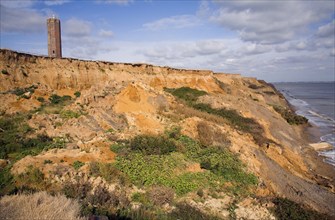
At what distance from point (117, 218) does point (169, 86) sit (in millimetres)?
32259

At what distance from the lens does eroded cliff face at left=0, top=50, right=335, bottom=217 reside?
12664 millimetres

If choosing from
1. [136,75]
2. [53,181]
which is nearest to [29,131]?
[53,181]

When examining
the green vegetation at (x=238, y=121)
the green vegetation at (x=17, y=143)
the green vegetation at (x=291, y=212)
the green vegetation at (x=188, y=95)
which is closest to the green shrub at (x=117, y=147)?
the green vegetation at (x=17, y=143)

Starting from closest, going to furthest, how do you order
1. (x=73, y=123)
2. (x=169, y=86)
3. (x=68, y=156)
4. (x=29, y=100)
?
1. (x=68, y=156)
2. (x=73, y=123)
3. (x=29, y=100)
4. (x=169, y=86)

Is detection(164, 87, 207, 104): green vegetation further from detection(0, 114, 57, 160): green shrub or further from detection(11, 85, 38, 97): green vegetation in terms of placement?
detection(0, 114, 57, 160): green shrub

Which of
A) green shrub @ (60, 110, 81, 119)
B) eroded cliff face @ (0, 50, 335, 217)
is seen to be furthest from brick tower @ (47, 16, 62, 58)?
green shrub @ (60, 110, 81, 119)

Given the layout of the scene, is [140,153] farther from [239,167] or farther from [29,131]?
[29,131]

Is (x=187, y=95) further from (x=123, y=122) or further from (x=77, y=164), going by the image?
(x=77, y=164)

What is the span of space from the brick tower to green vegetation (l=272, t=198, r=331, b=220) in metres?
26.4

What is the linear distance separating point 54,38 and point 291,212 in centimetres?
2730

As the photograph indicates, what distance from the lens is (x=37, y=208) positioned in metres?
5.30

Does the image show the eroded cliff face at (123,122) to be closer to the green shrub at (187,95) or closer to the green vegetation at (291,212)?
the green vegetation at (291,212)

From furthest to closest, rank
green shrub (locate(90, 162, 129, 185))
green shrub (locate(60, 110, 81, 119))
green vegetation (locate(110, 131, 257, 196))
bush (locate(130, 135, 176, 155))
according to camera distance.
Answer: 1. green shrub (locate(60, 110, 81, 119))
2. bush (locate(130, 135, 176, 155))
3. green vegetation (locate(110, 131, 257, 196))
4. green shrub (locate(90, 162, 129, 185))

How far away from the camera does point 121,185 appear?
10.1 metres
